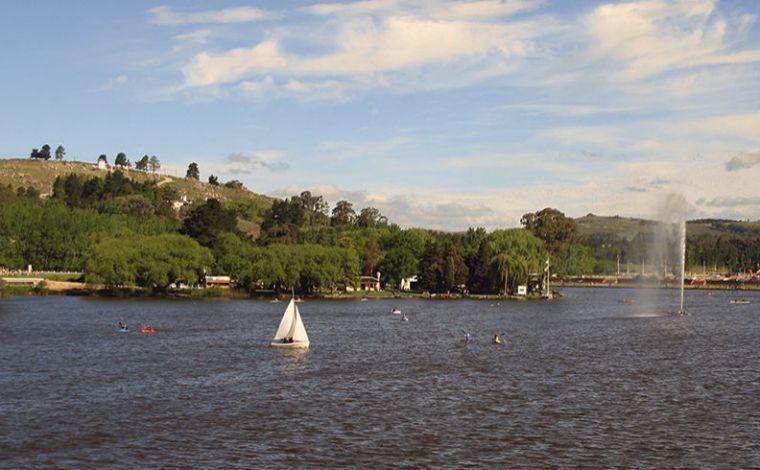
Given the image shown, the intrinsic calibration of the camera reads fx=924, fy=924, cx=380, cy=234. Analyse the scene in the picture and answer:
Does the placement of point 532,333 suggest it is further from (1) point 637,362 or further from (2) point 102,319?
(2) point 102,319

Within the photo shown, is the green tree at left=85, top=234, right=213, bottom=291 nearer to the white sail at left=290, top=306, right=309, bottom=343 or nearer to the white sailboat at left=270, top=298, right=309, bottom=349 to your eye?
the white sailboat at left=270, top=298, right=309, bottom=349

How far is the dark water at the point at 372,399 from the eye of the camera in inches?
1674

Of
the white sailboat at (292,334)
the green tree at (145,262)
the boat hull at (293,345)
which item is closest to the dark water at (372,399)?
Result: the boat hull at (293,345)

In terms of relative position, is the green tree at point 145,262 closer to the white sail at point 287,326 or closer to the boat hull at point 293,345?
the white sail at point 287,326

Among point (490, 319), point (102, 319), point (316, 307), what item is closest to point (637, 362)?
point (490, 319)

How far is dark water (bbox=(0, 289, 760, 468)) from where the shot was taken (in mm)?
42531

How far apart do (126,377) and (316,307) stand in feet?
320

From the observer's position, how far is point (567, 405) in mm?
55969

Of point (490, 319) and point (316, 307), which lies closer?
point (490, 319)

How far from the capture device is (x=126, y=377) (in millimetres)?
64812

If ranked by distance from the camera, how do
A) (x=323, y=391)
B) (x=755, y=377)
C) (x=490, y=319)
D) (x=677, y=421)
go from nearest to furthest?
(x=677, y=421) < (x=323, y=391) < (x=755, y=377) < (x=490, y=319)

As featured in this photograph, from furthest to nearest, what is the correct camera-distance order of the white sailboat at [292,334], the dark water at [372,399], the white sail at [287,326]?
the white sail at [287,326]
the white sailboat at [292,334]
the dark water at [372,399]

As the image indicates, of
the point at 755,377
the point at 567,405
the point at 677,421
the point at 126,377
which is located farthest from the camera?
the point at 755,377

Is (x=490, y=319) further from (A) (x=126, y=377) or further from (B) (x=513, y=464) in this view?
(B) (x=513, y=464)
